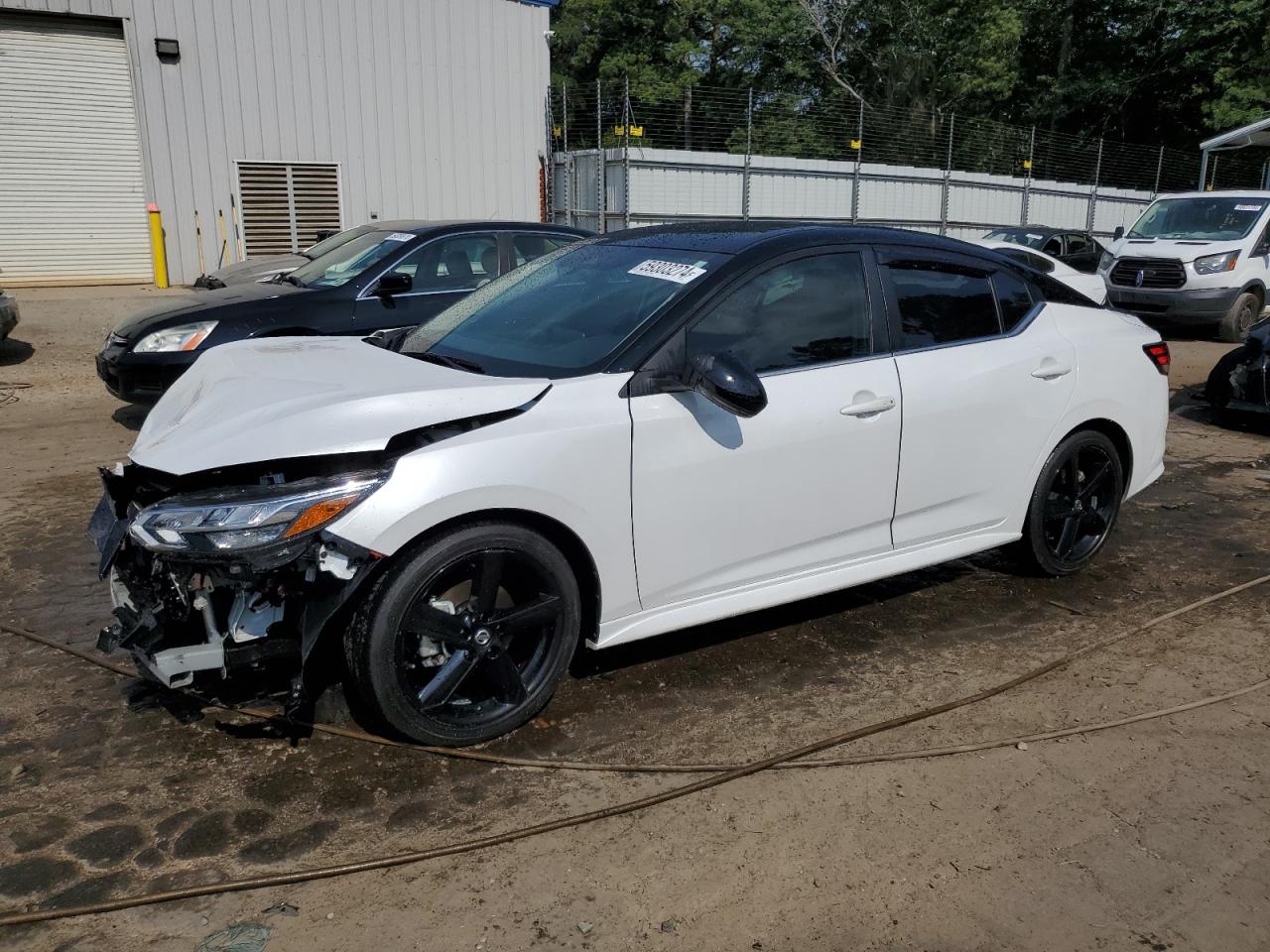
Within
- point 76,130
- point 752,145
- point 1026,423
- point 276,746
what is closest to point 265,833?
point 276,746

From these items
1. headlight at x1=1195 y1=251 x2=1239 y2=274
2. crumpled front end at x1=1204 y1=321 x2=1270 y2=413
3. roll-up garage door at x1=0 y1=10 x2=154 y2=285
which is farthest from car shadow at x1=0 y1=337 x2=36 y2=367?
headlight at x1=1195 y1=251 x2=1239 y2=274

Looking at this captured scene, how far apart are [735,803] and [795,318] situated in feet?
5.86

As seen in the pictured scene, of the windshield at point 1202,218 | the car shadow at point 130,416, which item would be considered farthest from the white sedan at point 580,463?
the windshield at point 1202,218

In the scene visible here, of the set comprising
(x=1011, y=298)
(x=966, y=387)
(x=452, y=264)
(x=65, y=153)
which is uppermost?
(x=65, y=153)

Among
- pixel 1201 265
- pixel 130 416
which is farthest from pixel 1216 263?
pixel 130 416

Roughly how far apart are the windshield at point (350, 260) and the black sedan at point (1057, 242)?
10417 mm

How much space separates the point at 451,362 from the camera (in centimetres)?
382

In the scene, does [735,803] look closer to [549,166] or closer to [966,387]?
[966,387]

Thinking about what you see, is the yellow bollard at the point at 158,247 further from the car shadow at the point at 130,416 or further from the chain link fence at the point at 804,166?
the car shadow at the point at 130,416

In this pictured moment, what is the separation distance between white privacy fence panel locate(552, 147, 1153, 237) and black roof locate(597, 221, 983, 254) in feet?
39.1

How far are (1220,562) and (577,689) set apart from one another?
3558 millimetres

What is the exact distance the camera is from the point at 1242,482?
701cm

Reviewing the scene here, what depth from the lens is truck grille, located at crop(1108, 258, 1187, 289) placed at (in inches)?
559

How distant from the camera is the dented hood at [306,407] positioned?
10.1 feet
